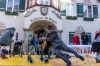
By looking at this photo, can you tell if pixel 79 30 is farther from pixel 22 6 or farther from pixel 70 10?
pixel 22 6

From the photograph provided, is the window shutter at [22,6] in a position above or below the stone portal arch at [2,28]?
above

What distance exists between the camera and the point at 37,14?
12938 mm

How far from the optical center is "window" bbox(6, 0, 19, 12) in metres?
14.3

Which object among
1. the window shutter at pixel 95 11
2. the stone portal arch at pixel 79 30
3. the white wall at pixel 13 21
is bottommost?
the stone portal arch at pixel 79 30

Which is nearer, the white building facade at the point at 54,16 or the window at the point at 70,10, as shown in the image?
the white building facade at the point at 54,16

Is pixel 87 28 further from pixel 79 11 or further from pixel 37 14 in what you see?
pixel 37 14

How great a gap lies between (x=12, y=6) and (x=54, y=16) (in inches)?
177

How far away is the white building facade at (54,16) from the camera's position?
12984 millimetres

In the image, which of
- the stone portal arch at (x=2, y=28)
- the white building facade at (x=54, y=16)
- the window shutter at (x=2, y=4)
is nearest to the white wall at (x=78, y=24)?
the white building facade at (x=54, y=16)

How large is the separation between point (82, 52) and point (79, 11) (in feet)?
19.2

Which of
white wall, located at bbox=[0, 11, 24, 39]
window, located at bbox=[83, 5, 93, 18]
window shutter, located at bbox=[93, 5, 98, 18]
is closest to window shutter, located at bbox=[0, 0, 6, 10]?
white wall, located at bbox=[0, 11, 24, 39]

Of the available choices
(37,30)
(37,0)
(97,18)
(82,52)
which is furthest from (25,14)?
(97,18)

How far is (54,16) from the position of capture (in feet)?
43.1

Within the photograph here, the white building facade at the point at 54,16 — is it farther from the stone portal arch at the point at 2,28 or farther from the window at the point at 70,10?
the stone portal arch at the point at 2,28
